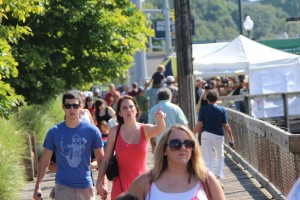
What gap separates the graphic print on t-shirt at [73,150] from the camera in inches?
352

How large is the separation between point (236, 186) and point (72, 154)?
6345 millimetres

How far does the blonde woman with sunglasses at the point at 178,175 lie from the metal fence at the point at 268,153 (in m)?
4.71

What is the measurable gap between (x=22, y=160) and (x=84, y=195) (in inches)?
301

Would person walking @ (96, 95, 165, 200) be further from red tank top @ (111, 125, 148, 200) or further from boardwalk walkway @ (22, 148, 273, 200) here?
boardwalk walkway @ (22, 148, 273, 200)

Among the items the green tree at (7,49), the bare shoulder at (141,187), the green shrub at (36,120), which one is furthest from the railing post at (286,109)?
the bare shoulder at (141,187)

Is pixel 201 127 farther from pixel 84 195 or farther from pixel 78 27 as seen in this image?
pixel 78 27

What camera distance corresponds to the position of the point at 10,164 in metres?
13.8

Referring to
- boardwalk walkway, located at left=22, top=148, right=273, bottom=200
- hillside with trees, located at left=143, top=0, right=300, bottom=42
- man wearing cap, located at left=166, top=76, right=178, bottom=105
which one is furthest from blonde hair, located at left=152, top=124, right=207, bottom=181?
hillside with trees, located at left=143, top=0, right=300, bottom=42

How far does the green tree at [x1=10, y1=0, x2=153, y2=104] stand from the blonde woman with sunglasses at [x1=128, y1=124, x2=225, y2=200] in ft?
39.3

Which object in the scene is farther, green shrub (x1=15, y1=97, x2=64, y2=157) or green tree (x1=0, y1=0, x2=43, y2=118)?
green shrub (x1=15, y1=97, x2=64, y2=157)

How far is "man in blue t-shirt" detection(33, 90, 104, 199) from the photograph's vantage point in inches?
353

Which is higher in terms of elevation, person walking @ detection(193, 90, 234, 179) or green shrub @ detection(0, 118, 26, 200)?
person walking @ detection(193, 90, 234, 179)

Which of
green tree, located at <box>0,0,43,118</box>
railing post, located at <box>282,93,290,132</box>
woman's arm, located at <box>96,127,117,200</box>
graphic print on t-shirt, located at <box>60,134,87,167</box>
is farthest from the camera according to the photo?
railing post, located at <box>282,93,290,132</box>

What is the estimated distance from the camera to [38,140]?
19.4m
